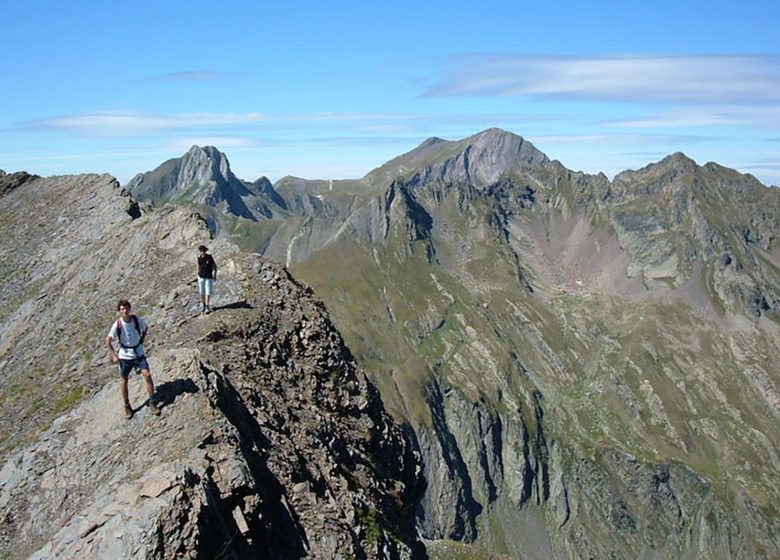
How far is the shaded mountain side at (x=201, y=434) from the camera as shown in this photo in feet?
58.5

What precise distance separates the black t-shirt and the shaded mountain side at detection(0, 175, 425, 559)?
69.8 inches

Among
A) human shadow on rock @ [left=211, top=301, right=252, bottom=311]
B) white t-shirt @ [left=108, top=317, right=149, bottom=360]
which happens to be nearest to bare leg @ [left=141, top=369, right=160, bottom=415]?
white t-shirt @ [left=108, top=317, right=149, bottom=360]

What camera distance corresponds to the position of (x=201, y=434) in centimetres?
2061

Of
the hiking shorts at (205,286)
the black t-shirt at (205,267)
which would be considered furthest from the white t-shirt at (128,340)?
the hiking shorts at (205,286)

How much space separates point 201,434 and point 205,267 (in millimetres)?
12517

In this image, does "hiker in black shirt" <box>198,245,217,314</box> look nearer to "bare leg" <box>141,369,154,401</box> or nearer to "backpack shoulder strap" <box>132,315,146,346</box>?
"backpack shoulder strap" <box>132,315,146,346</box>

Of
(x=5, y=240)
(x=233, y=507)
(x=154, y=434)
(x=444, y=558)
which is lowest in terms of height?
(x=444, y=558)

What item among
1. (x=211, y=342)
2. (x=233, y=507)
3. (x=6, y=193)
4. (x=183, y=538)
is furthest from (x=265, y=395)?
(x=6, y=193)

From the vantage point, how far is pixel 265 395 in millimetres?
27469

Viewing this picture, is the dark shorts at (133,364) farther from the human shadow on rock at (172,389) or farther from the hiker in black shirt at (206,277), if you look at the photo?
the hiker in black shirt at (206,277)

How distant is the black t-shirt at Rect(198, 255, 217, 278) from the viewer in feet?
104

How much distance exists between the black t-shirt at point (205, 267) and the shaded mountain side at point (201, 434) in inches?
69.8

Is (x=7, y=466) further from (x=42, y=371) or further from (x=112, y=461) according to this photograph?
(x=42, y=371)

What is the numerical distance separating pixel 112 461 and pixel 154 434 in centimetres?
144
